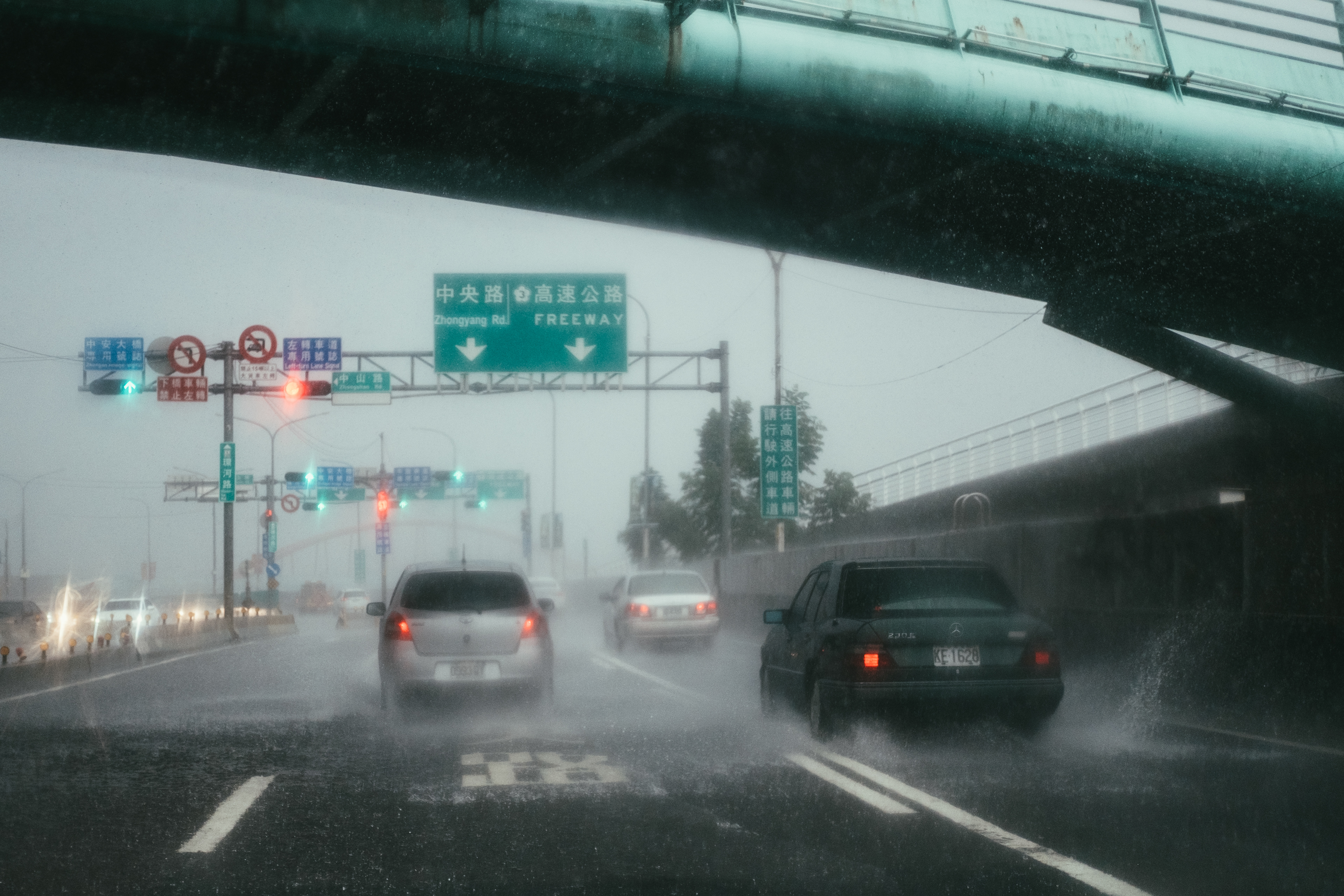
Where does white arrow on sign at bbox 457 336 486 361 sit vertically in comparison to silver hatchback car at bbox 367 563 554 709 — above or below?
above

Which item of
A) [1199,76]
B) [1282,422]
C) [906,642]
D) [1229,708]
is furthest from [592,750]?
[1282,422]

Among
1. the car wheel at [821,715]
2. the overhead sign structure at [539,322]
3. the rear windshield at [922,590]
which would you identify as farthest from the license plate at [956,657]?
the overhead sign structure at [539,322]

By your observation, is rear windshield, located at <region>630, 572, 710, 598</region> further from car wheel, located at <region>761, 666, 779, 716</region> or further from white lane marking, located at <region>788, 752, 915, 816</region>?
white lane marking, located at <region>788, 752, 915, 816</region>

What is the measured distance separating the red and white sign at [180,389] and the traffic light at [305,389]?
6.37 feet

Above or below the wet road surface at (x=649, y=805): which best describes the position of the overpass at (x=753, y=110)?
above

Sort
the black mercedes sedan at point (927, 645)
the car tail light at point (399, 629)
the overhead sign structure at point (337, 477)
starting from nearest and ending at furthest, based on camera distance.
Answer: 1. the black mercedes sedan at point (927, 645)
2. the car tail light at point (399, 629)
3. the overhead sign structure at point (337, 477)

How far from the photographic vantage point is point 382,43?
11.8 meters

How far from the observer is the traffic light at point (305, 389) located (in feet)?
105

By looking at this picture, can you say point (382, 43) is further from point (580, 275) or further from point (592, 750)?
point (580, 275)

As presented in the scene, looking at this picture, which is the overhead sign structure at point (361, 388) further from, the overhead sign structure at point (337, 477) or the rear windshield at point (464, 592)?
the overhead sign structure at point (337, 477)

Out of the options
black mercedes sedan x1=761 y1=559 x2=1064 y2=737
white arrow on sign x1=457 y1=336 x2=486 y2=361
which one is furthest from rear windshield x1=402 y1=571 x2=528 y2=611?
white arrow on sign x1=457 y1=336 x2=486 y2=361

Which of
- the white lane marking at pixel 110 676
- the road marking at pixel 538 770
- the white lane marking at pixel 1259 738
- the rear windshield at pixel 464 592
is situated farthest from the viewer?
the white lane marking at pixel 110 676

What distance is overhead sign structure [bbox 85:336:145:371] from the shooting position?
103 feet

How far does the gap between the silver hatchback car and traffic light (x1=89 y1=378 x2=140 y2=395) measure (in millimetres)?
20401
